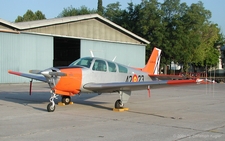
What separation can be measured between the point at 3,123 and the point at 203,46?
57.4m

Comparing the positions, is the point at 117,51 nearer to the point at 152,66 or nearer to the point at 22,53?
the point at 22,53

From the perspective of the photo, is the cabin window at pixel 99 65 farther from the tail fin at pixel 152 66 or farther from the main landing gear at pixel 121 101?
the tail fin at pixel 152 66

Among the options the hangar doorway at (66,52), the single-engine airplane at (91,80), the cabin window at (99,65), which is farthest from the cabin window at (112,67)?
the hangar doorway at (66,52)

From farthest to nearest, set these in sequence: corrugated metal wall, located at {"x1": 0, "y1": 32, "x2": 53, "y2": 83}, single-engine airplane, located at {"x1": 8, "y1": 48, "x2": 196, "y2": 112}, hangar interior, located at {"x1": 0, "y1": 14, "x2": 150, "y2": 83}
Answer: hangar interior, located at {"x1": 0, "y1": 14, "x2": 150, "y2": 83}
corrugated metal wall, located at {"x1": 0, "y1": 32, "x2": 53, "y2": 83}
single-engine airplane, located at {"x1": 8, "y1": 48, "x2": 196, "y2": 112}

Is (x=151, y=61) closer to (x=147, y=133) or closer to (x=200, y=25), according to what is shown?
(x=147, y=133)

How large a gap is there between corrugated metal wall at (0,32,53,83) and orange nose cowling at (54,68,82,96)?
17.8m

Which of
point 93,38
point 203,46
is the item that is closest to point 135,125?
point 93,38

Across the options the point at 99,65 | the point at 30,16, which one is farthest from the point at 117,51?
the point at 30,16

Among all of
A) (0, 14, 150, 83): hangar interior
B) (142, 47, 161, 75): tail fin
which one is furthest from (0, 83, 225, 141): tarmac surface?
(0, 14, 150, 83): hangar interior

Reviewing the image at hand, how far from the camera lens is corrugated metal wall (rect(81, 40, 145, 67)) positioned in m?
33.6

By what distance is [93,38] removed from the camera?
3394 cm

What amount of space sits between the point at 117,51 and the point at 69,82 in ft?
83.9

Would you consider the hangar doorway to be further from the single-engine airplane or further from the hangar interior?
the single-engine airplane

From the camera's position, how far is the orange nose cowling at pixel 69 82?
1092cm
